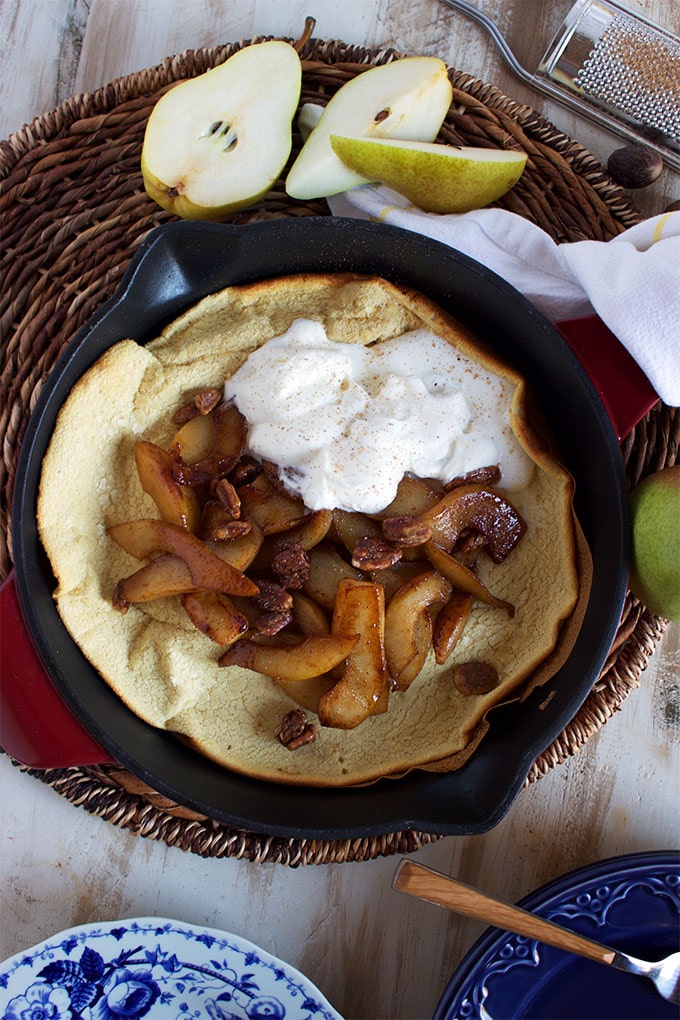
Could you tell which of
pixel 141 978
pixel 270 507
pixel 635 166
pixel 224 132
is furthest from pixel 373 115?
pixel 141 978

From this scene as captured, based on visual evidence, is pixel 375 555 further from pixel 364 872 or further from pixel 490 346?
pixel 364 872

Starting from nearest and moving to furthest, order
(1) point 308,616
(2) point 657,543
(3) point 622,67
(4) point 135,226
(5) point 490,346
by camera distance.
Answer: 1. (2) point 657,543
2. (1) point 308,616
3. (5) point 490,346
4. (4) point 135,226
5. (3) point 622,67

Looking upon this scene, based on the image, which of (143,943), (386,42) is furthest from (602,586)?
(386,42)

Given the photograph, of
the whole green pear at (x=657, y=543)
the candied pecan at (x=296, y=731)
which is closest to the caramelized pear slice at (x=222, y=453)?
the candied pecan at (x=296, y=731)

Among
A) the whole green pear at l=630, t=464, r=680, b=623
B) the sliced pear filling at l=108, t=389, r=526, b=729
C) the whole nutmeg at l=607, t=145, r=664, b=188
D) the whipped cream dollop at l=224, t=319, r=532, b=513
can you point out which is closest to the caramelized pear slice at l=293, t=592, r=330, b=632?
the sliced pear filling at l=108, t=389, r=526, b=729

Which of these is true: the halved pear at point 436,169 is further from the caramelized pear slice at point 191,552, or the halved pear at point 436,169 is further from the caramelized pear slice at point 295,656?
the caramelized pear slice at point 295,656

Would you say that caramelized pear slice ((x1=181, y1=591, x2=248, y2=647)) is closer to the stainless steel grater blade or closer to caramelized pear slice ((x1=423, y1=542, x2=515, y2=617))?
caramelized pear slice ((x1=423, y1=542, x2=515, y2=617))

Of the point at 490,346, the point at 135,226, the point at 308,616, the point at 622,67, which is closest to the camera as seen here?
the point at 308,616

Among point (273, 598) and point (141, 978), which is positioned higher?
point (273, 598)
